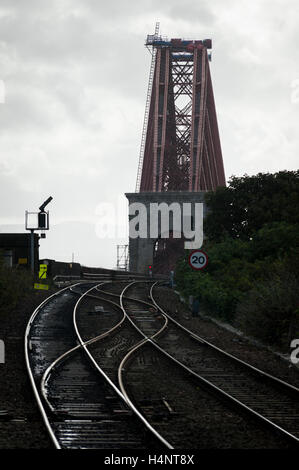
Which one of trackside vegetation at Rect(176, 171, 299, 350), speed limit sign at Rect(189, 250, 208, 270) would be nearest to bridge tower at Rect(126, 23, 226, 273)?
trackside vegetation at Rect(176, 171, 299, 350)

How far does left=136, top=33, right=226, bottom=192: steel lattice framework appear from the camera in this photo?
79250 mm

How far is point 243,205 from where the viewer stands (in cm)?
4162

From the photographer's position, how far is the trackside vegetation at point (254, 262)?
1673 centimetres

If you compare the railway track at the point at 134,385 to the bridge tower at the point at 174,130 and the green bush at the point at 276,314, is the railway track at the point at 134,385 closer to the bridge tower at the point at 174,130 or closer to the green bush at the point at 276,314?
the green bush at the point at 276,314

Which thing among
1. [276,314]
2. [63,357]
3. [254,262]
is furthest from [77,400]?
[254,262]

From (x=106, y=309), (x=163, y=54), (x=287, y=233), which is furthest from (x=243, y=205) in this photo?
(x=163, y=54)

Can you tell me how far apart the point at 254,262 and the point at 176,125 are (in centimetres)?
5827

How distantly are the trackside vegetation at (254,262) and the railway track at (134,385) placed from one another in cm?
205

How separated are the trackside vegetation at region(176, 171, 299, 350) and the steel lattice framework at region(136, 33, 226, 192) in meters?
34.3

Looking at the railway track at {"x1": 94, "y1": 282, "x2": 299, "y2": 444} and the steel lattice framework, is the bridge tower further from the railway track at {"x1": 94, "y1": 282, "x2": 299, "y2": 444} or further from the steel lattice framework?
the railway track at {"x1": 94, "y1": 282, "x2": 299, "y2": 444}

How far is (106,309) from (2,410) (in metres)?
15.9

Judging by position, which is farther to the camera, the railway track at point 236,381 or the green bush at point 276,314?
the green bush at point 276,314

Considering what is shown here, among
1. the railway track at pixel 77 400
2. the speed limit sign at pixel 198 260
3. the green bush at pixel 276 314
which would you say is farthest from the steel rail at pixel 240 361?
the railway track at pixel 77 400
